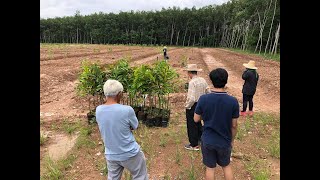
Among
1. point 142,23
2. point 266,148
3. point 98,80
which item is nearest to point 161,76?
point 98,80

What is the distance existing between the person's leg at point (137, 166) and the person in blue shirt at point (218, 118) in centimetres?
82

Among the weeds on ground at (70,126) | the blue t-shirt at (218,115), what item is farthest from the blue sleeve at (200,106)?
the weeds on ground at (70,126)

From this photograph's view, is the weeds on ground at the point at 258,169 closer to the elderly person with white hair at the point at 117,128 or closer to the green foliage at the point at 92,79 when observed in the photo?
the elderly person with white hair at the point at 117,128

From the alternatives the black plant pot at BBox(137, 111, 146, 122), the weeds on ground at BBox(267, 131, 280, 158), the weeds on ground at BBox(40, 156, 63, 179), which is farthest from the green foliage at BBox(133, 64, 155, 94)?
the weeds on ground at BBox(267, 131, 280, 158)

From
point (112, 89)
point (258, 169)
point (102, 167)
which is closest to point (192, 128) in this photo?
point (258, 169)

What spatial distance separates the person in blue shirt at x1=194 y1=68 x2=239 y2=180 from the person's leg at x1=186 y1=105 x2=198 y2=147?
1.96 m

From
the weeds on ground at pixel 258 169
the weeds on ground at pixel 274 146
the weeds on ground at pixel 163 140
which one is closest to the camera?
the weeds on ground at pixel 258 169

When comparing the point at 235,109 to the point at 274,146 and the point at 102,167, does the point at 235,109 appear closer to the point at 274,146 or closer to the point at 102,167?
the point at 102,167

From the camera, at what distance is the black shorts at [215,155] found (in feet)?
13.5

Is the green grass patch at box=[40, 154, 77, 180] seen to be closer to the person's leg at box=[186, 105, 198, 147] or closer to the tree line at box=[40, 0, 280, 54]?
the person's leg at box=[186, 105, 198, 147]

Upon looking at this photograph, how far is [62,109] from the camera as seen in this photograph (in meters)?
10.5

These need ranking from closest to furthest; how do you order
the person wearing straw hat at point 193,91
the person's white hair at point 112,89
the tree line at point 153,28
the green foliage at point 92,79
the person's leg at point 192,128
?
the person's white hair at point 112,89, the person wearing straw hat at point 193,91, the person's leg at point 192,128, the green foliage at point 92,79, the tree line at point 153,28

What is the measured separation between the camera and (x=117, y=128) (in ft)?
12.7
